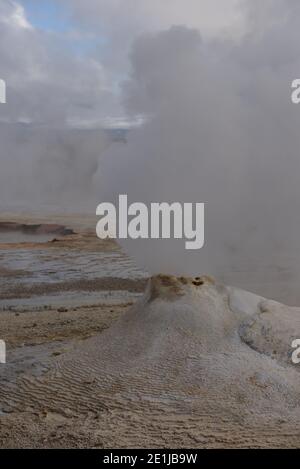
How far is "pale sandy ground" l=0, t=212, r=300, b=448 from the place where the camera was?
3.61 meters

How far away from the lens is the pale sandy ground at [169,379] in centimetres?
361

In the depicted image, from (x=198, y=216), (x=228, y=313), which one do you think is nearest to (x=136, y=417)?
(x=228, y=313)

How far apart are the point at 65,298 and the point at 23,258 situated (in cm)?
334

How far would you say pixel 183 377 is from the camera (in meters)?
4.18

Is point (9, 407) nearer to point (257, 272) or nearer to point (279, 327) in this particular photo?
point (279, 327)

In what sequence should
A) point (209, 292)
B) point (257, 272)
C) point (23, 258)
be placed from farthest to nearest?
point (23, 258)
point (257, 272)
point (209, 292)

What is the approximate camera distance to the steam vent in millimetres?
3621

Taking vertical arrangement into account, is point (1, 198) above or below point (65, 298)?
above

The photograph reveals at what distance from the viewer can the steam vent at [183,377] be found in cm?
362

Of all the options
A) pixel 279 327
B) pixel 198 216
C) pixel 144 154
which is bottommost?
Result: pixel 279 327

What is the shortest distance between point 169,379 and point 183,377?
3.9 inches

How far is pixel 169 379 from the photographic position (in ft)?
13.7
